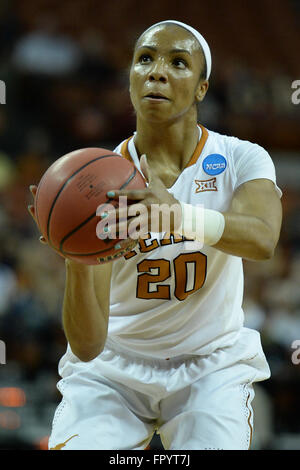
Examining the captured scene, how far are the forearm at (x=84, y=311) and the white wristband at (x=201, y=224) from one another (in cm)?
60

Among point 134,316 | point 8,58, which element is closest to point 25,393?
point 134,316

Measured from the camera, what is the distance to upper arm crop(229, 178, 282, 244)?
10.5 ft

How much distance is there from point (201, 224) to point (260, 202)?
50 centimetres

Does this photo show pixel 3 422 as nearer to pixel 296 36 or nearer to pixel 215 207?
pixel 215 207

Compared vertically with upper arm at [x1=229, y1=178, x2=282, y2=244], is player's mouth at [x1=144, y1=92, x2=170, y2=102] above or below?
above

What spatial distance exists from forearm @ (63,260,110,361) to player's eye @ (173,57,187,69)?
1188 millimetres

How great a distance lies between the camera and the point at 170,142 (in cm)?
372

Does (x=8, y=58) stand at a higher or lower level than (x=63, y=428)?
higher

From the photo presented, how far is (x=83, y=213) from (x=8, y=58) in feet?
31.3

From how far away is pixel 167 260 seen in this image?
11.5 ft

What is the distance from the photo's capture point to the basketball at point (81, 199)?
2.78 meters

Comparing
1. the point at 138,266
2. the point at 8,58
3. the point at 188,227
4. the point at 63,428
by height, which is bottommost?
the point at 63,428

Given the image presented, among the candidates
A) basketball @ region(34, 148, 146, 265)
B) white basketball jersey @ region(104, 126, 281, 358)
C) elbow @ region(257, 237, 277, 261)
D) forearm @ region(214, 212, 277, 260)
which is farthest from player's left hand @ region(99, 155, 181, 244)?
white basketball jersey @ region(104, 126, 281, 358)

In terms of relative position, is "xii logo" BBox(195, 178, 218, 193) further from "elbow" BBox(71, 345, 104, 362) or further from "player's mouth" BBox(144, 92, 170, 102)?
"elbow" BBox(71, 345, 104, 362)
